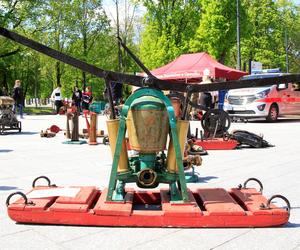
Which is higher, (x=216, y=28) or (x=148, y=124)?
(x=216, y=28)

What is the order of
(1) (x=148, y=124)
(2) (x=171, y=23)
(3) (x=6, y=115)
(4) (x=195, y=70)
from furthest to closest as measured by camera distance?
1. (2) (x=171, y=23)
2. (4) (x=195, y=70)
3. (3) (x=6, y=115)
4. (1) (x=148, y=124)

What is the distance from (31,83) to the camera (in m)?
65.8

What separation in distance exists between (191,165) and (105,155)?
3.57m

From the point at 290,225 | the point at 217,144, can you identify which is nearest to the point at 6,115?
the point at 217,144

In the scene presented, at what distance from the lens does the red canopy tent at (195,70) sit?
22.2 meters

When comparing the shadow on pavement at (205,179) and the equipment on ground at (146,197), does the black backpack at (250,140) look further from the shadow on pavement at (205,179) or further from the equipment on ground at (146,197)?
the equipment on ground at (146,197)

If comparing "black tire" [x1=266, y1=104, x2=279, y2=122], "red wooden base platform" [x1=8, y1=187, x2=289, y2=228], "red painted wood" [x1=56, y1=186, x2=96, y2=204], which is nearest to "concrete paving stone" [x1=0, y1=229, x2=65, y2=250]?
"red wooden base platform" [x1=8, y1=187, x2=289, y2=228]

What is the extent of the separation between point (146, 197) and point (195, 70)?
723 inches

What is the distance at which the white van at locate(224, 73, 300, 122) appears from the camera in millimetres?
20406

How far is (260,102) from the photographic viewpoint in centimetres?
2038

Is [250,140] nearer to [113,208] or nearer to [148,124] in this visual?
[148,124]

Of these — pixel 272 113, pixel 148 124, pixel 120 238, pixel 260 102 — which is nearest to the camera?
pixel 120 238

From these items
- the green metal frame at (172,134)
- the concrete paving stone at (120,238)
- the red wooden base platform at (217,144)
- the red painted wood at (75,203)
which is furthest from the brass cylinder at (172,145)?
the red wooden base platform at (217,144)

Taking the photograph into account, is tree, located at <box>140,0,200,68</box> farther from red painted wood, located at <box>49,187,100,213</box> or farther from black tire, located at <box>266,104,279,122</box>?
red painted wood, located at <box>49,187,100,213</box>
